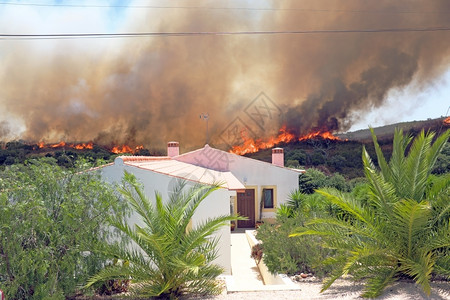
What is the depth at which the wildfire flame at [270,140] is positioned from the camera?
4597cm

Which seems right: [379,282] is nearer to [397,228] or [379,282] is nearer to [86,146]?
[397,228]

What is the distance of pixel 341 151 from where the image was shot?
49031 mm

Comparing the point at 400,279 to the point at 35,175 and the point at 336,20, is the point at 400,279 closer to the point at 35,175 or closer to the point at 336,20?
the point at 35,175

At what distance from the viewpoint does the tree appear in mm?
9359

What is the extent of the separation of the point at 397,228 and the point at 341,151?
132 ft

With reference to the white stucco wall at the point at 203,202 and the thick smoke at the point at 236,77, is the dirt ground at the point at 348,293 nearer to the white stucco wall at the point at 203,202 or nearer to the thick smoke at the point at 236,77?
the white stucco wall at the point at 203,202

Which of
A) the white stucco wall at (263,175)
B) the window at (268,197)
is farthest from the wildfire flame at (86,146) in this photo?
the window at (268,197)

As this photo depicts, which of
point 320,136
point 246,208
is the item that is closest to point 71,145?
point 246,208

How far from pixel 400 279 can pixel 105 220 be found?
655cm

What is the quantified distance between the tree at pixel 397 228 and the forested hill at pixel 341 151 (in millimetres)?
33454

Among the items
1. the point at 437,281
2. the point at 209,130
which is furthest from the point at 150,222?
the point at 209,130

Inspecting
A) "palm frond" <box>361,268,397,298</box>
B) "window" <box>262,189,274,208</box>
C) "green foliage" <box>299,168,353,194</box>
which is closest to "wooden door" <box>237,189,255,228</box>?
"window" <box>262,189,274,208</box>

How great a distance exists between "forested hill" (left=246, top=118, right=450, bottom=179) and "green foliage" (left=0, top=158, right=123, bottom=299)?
35479mm

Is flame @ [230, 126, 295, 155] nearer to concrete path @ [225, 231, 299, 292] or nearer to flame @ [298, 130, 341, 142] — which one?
flame @ [298, 130, 341, 142]
